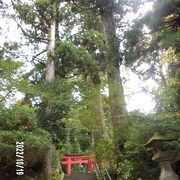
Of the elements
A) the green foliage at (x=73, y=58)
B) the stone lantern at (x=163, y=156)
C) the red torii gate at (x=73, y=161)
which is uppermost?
the green foliage at (x=73, y=58)

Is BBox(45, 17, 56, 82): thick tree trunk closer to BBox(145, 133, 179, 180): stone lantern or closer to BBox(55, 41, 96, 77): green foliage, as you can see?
BBox(55, 41, 96, 77): green foliage

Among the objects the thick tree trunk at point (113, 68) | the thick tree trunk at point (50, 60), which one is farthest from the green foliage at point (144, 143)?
the thick tree trunk at point (50, 60)

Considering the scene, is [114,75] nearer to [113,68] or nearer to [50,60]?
[113,68]

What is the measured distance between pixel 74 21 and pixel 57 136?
609 cm

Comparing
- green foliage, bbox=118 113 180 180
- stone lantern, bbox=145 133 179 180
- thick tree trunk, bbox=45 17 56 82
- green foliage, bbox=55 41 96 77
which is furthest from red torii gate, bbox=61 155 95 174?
stone lantern, bbox=145 133 179 180

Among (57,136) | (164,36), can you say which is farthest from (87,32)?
(164,36)

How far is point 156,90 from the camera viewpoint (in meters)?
6.84

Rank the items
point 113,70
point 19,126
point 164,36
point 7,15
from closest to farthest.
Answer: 1. point 164,36
2. point 19,126
3. point 113,70
4. point 7,15

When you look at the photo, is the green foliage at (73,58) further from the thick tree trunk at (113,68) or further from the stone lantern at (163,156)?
the stone lantern at (163,156)

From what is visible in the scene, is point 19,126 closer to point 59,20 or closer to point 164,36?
point 164,36

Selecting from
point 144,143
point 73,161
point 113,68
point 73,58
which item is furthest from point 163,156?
point 73,161

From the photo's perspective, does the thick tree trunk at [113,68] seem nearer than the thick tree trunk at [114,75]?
No

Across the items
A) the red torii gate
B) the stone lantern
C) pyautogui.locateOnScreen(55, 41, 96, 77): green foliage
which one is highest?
pyautogui.locateOnScreen(55, 41, 96, 77): green foliage
